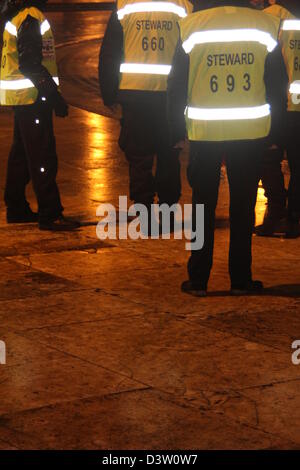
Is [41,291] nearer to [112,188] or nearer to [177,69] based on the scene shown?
[177,69]

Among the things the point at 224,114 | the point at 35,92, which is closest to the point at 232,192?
the point at 224,114

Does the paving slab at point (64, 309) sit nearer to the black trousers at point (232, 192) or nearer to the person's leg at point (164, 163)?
the black trousers at point (232, 192)

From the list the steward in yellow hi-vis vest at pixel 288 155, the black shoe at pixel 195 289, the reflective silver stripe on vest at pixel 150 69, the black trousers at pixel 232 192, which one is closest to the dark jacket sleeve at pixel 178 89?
the black trousers at pixel 232 192

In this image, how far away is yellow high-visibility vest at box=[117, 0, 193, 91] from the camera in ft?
31.4

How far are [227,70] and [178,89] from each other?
1.03 feet

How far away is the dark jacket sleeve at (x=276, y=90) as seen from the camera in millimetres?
7785

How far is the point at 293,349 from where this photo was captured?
6.75 meters

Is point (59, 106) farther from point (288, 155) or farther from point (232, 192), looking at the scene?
point (232, 192)

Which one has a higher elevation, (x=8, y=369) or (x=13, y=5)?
(x=13, y=5)

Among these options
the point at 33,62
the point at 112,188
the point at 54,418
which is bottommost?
the point at 112,188

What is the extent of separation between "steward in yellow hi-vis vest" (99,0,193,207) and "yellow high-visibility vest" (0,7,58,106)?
46 cm

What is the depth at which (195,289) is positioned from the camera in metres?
7.92
